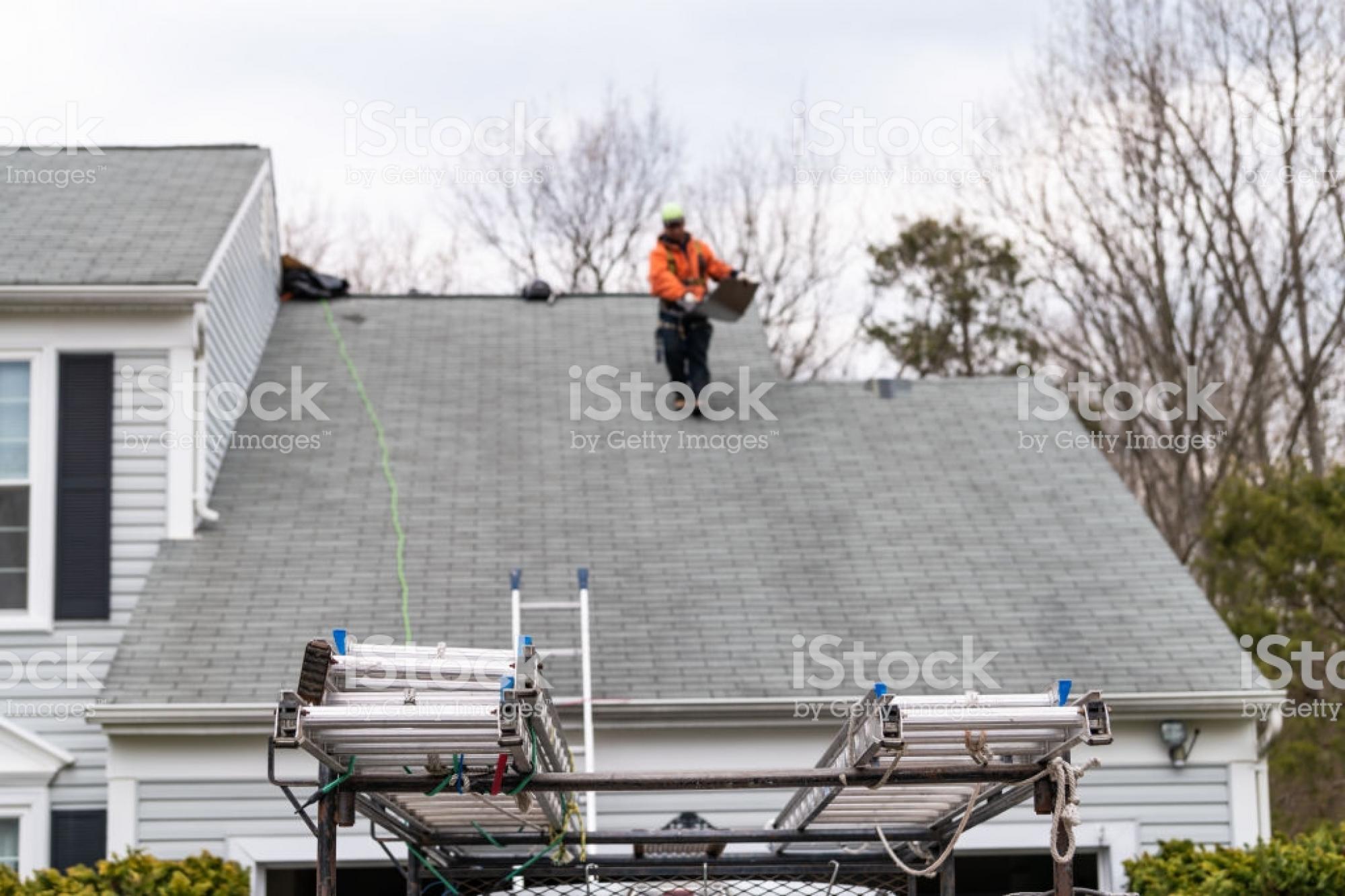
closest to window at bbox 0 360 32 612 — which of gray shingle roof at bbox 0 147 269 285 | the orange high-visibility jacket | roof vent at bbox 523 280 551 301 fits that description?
gray shingle roof at bbox 0 147 269 285

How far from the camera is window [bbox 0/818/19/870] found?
11.2 metres

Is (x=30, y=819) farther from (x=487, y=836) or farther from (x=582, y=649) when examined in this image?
(x=487, y=836)

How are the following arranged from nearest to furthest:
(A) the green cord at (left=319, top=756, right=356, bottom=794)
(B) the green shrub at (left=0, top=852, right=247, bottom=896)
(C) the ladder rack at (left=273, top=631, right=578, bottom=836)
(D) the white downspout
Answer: (C) the ladder rack at (left=273, top=631, right=578, bottom=836) → (A) the green cord at (left=319, top=756, right=356, bottom=794) → (B) the green shrub at (left=0, top=852, right=247, bottom=896) → (D) the white downspout

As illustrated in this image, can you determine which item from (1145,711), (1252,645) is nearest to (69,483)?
(1145,711)

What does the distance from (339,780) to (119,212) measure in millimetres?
10709

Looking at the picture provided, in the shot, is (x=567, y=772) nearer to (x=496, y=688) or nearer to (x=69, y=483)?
(x=496, y=688)

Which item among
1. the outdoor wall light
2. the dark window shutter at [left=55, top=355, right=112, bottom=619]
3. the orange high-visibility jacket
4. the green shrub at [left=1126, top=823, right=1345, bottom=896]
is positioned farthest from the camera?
the orange high-visibility jacket

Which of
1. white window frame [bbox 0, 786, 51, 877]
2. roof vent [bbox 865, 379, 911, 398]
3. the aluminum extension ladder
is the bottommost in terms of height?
white window frame [bbox 0, 786, 51, 877]

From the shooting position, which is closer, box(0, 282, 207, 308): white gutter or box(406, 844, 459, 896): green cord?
box(406, 844, 459, 896): green cord

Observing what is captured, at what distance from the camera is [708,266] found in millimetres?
14766

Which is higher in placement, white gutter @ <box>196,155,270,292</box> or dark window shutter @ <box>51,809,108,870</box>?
white gutter @ <box>196,155,270,292</box>

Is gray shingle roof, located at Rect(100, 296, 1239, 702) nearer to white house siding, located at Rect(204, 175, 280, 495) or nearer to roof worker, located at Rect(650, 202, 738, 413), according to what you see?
white house siding, located at Rect(204, 175, 280, 495)

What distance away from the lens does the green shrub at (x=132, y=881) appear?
902 centimetres

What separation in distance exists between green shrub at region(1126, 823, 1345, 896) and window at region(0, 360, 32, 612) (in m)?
7.80
